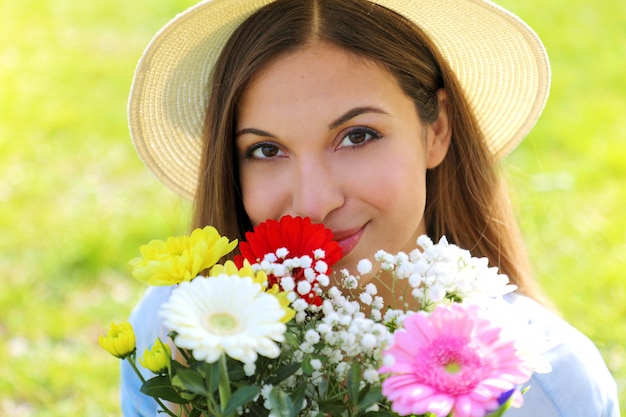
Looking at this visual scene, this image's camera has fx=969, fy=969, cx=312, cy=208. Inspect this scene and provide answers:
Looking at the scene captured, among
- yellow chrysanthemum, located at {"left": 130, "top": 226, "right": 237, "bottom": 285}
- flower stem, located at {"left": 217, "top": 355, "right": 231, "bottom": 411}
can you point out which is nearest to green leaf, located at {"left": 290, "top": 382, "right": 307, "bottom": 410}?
flower stem, located at {"left": 217, "top": 355, "right": 231, "bottom": 411}

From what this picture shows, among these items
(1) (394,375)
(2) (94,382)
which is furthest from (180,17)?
(2) (94,382)

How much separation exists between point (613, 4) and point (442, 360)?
5968mm

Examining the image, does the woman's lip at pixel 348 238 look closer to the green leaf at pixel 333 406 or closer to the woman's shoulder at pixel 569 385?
the woman's shoulder at pixel 569 385

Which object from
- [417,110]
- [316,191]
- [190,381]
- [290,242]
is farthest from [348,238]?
[190,381]

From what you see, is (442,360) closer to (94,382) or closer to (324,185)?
(324,185)

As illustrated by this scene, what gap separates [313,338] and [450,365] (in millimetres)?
208

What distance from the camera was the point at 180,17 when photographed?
2.23 metres

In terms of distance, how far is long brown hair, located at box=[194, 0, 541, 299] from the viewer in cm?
220

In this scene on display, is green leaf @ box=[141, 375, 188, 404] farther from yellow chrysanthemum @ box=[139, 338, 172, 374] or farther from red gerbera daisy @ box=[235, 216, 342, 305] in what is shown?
red gerbera daisy @ box=[235, 216, 342, 305]

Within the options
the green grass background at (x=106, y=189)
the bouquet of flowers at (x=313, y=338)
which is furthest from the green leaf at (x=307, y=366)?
the green grass background at (x=106, y=189)

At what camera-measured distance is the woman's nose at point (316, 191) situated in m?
2.02

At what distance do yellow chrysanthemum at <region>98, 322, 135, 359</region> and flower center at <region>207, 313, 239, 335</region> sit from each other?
20 cm

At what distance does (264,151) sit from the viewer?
Answer: 7.39 ft

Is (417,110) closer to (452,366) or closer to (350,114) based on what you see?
(350,114)
